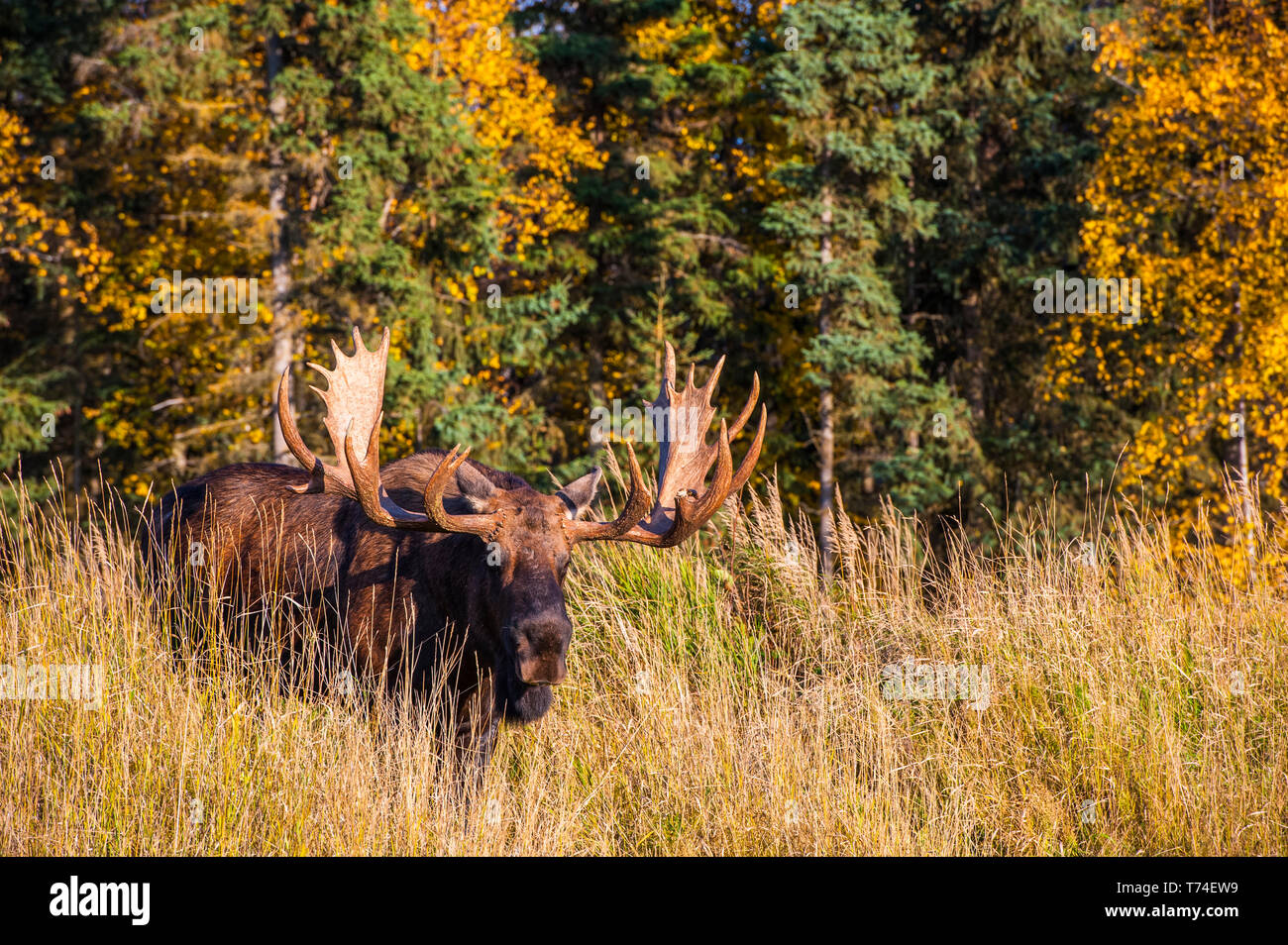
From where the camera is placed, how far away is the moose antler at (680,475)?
5832 mm

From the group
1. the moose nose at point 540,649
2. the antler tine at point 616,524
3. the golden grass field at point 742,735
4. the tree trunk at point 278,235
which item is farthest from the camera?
the tree trunk at point 278,235

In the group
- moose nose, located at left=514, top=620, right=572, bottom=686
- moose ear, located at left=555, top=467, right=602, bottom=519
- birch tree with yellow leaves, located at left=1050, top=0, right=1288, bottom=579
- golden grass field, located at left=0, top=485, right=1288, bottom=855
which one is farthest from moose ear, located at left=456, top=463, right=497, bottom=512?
birch tree with yellow leaves, located at left=1050, top=0, right=1288, bottom=579

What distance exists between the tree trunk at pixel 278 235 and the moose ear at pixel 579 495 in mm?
15095

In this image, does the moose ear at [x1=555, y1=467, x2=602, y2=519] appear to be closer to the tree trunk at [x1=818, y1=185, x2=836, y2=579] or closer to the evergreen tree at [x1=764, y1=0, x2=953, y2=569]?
the evergreen tree at [x1=764, y1=0, x2=953, y2=569]

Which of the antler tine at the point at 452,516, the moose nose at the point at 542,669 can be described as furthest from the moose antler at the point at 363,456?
the moose nose at the point at 542,669

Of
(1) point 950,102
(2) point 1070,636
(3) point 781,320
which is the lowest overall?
(2) point 1070,636

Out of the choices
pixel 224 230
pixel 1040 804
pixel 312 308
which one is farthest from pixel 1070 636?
pixel 224 230

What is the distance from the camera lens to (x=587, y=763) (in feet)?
18.5

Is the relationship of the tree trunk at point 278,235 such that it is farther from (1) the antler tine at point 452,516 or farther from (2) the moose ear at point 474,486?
(1) the antler tine at point 452,516

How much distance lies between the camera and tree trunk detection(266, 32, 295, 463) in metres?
20.2

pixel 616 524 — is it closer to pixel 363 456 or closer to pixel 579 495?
pixel 579 495

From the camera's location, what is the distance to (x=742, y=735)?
5703 millimetres

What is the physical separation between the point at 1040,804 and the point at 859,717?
93 cm
